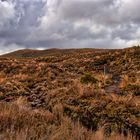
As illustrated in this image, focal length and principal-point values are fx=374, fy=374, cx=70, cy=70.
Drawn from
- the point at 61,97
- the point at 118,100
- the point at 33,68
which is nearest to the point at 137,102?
the point at 118,100

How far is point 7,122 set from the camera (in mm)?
8969

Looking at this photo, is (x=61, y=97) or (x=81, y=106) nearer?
(x=81, y=106)

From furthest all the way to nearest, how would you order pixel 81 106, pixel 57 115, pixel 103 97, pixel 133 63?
pixel 133 63
pixel 103 97
pixel 81 106
pixel 57 115

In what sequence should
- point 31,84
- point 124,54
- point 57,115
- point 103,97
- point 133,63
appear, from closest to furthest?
1. point 57,115
2. point 103,97
3. point 31,84
4. point 133,63
5. point 124,54

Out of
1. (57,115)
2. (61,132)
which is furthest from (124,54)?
(61,132)

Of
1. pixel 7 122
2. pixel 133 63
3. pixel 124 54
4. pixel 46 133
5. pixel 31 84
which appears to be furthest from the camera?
pixel 124 54

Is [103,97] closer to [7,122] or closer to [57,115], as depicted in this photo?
[57,115]

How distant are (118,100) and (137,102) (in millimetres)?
736

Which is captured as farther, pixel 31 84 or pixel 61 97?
pixel 31 84

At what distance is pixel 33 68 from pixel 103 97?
24.6m

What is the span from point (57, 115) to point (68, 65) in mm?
29629

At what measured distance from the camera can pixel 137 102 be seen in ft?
43.8

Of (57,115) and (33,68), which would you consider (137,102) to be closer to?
(57,115)

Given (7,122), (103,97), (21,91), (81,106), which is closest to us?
(7,122)
